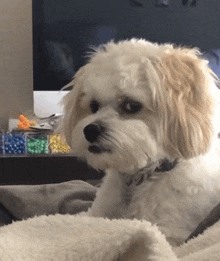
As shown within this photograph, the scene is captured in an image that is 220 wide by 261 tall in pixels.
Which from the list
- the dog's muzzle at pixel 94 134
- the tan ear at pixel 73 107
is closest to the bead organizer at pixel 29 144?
the tan ear at pixel 73 107

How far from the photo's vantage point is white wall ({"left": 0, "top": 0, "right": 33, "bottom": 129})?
11.3 ft

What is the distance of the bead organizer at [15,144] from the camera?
301 centimetres

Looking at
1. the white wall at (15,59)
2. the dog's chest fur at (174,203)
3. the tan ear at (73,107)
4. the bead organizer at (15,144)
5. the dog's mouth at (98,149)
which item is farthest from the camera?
the white wall at (15,59)

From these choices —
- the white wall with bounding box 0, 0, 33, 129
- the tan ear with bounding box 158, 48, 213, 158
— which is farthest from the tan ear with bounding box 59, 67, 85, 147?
the white wall with bounding box 0, 0, 33, 129

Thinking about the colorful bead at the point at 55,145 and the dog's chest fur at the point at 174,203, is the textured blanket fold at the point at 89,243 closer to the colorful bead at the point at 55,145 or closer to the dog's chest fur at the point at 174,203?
the dog's chest fur at the point at 174,203

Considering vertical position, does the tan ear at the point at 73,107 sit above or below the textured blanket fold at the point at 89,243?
below

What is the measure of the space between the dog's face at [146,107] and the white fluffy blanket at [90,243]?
495 millimetres

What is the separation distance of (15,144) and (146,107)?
2098 millimetres

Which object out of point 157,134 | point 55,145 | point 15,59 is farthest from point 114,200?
point 15,59

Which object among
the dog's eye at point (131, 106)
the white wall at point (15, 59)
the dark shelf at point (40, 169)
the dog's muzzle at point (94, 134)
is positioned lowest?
the dark shelf at point (40, 169)

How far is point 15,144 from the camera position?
3.01 m

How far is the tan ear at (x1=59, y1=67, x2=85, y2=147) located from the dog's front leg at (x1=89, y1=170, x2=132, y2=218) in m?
0.24

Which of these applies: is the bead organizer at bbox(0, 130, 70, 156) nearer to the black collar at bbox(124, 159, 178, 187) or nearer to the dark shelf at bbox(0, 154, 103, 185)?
the dark shelf at bbox(0, 154, 103, 185)

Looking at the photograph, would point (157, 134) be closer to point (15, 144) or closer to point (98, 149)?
point (98, 149)
